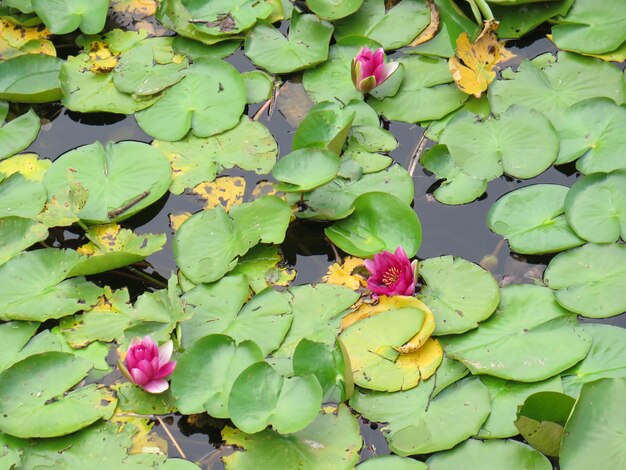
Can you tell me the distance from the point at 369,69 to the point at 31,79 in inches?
56.0

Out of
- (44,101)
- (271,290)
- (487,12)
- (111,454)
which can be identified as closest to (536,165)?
(487,12)

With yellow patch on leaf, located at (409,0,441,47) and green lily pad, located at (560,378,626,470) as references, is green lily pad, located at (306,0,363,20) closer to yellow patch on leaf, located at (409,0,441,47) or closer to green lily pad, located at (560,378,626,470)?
yellow patch on leaf, located at (409,0,441,47)

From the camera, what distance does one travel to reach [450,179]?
306 cm

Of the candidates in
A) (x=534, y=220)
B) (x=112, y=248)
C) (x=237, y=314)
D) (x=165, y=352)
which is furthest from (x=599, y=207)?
(x=112, y=248)

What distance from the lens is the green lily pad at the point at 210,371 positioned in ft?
8.13

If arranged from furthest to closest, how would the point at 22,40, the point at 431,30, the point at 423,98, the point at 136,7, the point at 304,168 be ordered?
the point at 136,7, the point at 22,40, the point at 431,30, the point at 423,98, the point at 304,168

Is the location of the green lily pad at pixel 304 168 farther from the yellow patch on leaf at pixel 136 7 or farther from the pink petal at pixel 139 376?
the yellow patch on leaf at pixel 136 7

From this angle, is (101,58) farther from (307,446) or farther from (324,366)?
(307,446)

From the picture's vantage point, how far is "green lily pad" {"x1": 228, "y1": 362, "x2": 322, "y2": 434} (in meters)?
2.32

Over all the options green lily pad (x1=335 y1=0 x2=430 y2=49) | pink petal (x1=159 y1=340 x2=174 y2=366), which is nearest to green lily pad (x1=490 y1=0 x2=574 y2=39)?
green lily pad (x1=335 y1=0 x2=430 y2=49)

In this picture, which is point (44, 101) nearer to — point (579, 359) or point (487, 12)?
point (487, 12)

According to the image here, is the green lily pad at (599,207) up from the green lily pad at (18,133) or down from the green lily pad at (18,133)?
up

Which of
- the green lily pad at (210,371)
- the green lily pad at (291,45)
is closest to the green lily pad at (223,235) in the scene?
the green lily pad at (210,371)

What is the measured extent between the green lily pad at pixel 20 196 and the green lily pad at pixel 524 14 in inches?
78.6
